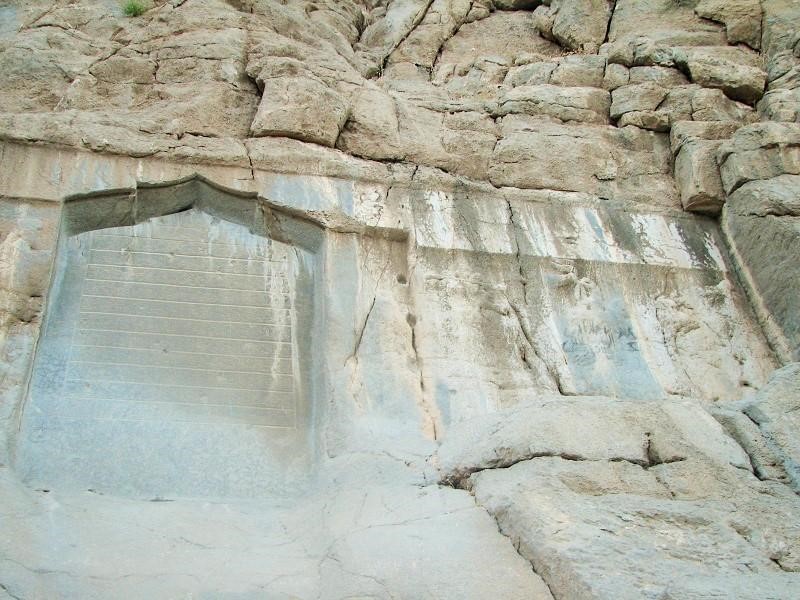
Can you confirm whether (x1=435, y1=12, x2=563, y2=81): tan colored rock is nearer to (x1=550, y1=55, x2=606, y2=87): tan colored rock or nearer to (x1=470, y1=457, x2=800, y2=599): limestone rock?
(x1=550, y1=55, x2=606, y2=87): tan colored rock

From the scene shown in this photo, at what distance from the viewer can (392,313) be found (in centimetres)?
657

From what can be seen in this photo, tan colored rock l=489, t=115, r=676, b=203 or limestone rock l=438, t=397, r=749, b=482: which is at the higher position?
tan colored rock l=489, t=115, r=676, b=203

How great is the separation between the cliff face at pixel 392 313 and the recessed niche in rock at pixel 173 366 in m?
0.02

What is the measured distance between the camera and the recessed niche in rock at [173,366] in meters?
5.65

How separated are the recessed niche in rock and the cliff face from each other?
0.08 ft

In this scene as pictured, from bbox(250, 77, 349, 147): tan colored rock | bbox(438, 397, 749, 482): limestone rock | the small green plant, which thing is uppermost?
the small green plant

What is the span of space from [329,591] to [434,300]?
308 centimetres

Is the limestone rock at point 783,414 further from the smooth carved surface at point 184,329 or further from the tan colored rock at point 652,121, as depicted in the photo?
the tan colored rock at point 652,121

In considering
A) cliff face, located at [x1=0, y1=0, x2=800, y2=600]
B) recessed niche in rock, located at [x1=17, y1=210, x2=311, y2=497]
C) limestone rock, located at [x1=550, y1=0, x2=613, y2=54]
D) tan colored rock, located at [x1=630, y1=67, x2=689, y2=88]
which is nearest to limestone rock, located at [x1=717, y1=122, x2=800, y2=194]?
cliff face, located at [x1=0, y1=0, x2=800, y2=600]

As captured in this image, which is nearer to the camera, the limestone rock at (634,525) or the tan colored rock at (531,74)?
the limestone rock at (634,525)

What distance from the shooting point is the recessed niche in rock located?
5.65 m

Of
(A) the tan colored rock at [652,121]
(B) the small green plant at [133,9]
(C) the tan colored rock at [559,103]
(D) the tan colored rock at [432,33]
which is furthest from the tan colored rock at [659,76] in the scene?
(B) the small green plant at [133,9]

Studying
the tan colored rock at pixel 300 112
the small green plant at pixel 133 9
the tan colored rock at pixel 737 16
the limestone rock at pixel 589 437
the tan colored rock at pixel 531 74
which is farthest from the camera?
the tan colored rock at pixel 737 16

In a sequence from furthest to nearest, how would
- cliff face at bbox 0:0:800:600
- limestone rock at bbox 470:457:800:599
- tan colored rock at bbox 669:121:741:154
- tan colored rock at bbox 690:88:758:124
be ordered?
tan colored rock at bbox 690:88:758:124, tan colored rock at bbox 669:121:741:154, cliff face at bbox 0:0:800:600, limestone rock at bbox 470:457:800:599
